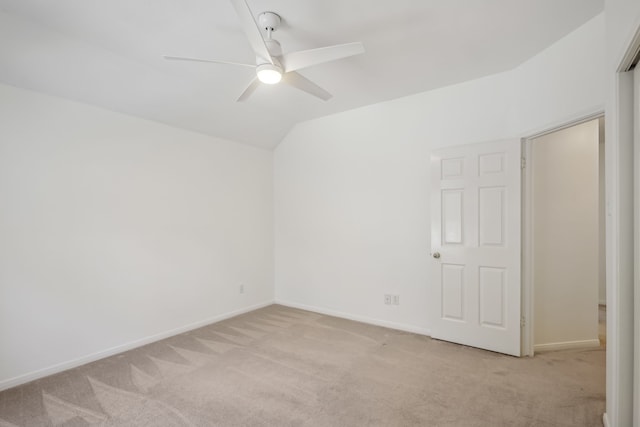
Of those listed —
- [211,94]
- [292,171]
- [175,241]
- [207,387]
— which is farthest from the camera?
[292,171]

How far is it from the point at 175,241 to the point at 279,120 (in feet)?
6.76

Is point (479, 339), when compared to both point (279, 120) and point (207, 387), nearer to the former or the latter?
point (207, 387)

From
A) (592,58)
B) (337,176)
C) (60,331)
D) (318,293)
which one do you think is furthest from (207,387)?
(592,58)

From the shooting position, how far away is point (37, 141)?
2.55 metres

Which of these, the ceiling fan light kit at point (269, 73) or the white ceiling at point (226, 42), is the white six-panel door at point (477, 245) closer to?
the white ceiling at point (226, 42)

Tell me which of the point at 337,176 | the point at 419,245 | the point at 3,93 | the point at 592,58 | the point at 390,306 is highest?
the point at 592,58

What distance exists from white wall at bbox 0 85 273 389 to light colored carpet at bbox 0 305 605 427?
13.0 inches

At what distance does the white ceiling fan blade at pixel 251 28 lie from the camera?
1546 mm

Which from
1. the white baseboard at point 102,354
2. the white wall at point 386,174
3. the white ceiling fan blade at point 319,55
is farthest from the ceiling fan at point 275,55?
the white baseboard at point 102,354

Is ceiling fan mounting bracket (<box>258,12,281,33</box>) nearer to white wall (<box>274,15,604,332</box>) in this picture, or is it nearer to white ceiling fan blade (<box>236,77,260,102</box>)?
white ceiling fan blade (<box>236,77,260,102</box>)

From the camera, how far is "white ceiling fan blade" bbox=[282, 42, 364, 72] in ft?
5.89

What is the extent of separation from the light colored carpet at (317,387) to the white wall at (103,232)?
33 centimetres

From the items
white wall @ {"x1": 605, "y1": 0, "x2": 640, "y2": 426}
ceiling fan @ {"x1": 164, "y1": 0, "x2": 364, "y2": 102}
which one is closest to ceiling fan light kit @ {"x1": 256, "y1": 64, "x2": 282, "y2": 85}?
ceiling fan @ {"x1": 164, "y1": 0, "x2": 364, "y2": 102}

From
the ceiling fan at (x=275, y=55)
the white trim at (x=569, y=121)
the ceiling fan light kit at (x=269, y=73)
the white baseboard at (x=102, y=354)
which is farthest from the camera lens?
the white baseboard at (x=102, y=354)
